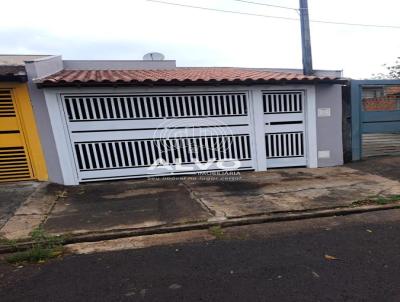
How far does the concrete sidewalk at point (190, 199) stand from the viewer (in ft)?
13.7

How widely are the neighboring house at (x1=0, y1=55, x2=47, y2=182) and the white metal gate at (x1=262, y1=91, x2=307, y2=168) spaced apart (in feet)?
19.3

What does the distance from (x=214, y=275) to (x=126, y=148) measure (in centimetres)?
459

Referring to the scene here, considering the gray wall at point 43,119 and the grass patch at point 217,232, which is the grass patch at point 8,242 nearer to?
the grass patch at point 217,232

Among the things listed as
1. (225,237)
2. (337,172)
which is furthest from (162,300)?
(337,172)

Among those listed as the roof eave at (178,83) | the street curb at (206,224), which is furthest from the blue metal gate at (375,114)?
the street curb at (206,224)

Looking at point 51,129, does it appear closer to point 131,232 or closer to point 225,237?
point 131,232

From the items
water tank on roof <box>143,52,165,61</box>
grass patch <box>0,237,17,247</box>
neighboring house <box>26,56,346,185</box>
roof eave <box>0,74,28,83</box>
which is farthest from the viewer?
water tank on roof <box>143,52,165,61</box>

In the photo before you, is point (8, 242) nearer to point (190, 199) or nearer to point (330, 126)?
point (190, 199)

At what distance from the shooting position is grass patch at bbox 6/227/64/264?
3.23m

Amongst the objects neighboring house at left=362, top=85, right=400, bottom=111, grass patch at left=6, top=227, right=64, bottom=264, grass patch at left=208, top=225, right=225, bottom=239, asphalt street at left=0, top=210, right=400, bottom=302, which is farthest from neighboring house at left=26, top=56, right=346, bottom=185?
asphalt street at left=0, top=210, right=400, bottom=302

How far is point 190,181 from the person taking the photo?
6602 mm

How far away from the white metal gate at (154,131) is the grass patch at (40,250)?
9.71ft

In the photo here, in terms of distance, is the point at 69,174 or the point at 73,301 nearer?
the point at 73,301

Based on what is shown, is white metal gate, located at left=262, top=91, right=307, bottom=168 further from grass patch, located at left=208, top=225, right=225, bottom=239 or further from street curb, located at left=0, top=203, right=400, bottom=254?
grass patch, located at left=208, top=225, right=225, bottom=239
